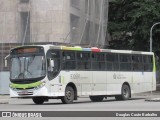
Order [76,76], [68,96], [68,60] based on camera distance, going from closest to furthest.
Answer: [68,96]
[68,60]
[76,76]

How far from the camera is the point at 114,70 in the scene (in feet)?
102

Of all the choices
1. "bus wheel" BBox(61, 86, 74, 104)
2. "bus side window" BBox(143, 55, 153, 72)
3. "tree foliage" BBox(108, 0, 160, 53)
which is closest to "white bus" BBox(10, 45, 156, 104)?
"bus wheel" BBox(61, 86, 74, 104)

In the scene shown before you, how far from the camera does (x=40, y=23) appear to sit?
4509cm

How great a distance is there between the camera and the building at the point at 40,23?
44.8 metres

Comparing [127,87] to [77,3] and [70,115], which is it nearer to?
[77,3]

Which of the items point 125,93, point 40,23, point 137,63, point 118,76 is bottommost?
point 125,93

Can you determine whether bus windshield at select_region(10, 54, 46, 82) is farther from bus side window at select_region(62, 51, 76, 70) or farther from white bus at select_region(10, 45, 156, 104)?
bus side window at select_region(62, 51, 76, 70)

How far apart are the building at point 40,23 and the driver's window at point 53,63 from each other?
17.5 metres

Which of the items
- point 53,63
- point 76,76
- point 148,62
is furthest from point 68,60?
point 148,62

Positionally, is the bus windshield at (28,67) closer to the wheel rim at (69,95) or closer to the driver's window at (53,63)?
the driver's window at (53,63)

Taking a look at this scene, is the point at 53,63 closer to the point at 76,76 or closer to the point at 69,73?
the point at 69,73

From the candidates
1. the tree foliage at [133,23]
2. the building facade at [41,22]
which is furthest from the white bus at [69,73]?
the tree foliage at [133,23]

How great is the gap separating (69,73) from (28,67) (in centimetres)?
239

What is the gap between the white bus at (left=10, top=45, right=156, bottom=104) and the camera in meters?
26.1
